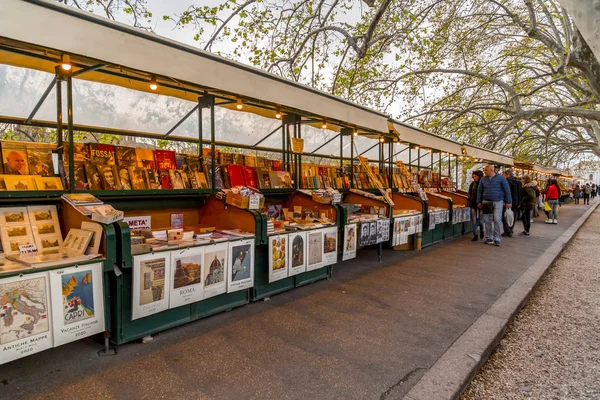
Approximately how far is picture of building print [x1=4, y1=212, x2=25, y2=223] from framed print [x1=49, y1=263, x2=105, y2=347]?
98 centimetres

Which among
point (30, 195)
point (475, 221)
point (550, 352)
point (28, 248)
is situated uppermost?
point (30, 195)

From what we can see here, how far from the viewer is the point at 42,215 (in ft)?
10.3

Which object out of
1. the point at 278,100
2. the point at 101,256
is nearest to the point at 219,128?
the point at 278,100

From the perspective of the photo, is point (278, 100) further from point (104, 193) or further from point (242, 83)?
point (104, 193)

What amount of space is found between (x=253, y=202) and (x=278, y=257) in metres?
0.76

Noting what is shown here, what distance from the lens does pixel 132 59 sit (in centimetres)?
267

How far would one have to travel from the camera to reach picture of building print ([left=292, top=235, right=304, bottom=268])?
437cm

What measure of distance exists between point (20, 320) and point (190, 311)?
4.79ft

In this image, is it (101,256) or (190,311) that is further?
(190,311)

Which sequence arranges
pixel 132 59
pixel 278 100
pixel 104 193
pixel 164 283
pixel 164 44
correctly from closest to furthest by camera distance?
pixel 132 59 < pixel 164 44 < pixel 164 283 < pixel 104 193 < pixel 278 100

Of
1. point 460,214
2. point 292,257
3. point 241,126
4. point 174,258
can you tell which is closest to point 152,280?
point 174,258

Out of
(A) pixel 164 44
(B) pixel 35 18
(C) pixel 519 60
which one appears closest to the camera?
(B) pixel 35 18

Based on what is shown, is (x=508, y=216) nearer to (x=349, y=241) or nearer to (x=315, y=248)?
(x=349, y=241)

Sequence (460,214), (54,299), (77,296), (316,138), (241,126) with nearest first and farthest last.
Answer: (54,299), (77,296), (241,126), (316,138), (460,214)
